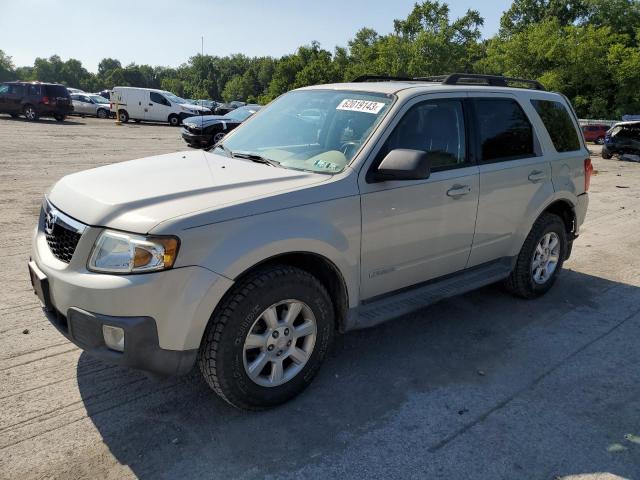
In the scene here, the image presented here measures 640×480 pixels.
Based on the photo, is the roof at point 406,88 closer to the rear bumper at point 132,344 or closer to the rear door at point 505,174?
the rear door at point 505,174

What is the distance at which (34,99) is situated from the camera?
25922 millimetres

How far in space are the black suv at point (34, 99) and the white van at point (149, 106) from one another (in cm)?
318

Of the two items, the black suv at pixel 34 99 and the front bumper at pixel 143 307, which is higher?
the black suv at pixel 34 99

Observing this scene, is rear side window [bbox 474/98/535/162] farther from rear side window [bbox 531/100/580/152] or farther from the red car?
the red car

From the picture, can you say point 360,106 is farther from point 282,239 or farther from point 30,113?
point 30,113

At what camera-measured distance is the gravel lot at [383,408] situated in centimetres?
265

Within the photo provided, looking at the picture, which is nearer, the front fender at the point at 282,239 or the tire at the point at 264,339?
the front fender at the point at 282,239

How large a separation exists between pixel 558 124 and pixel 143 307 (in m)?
4.12

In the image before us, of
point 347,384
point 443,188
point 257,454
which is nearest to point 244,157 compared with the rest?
point 443,188

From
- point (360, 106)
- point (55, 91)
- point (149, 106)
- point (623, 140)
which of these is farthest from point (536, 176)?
point (149, 106)

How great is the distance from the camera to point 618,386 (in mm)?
3508

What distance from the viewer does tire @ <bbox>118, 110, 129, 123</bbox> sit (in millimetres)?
29650

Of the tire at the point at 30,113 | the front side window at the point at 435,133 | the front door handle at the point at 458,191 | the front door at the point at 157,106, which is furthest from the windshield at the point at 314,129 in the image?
the front door at the point at 157,106

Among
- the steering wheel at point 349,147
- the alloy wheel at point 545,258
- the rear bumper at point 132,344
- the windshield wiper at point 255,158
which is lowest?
the alloy wheel at point 545,258
